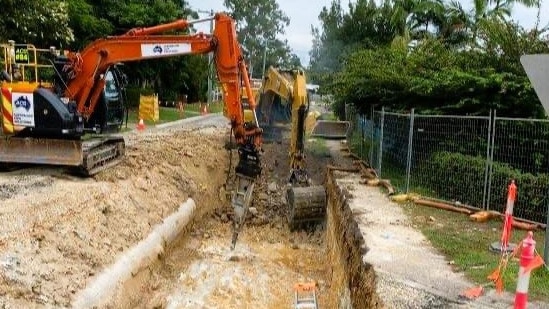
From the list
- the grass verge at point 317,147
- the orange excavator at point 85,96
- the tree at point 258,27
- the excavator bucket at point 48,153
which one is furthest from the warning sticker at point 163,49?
the tree at point 258,27

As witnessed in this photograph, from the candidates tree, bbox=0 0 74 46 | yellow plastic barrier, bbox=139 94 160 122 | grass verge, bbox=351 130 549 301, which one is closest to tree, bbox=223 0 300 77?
yellow plastic barrier, bbox=139 94 160 122

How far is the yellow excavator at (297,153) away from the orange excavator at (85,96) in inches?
55.6

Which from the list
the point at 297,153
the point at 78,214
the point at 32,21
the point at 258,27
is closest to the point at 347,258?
the point at 78,214

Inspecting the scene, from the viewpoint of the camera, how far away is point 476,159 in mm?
10266

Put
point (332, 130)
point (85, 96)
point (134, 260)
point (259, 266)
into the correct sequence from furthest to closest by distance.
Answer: point (332, 130)
point (85, 96)
point (259, 266)
point (134, 260)

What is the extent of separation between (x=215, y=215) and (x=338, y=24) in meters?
23.1

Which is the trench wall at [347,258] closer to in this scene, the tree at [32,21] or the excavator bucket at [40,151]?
the excavator bucket at [40,151]

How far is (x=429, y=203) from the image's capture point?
34.4 feet

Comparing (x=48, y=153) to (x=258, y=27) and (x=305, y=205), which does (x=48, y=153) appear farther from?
(x=258, y=27)

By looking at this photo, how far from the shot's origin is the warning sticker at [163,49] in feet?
34.8

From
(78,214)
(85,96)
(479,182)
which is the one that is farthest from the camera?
(85,96)

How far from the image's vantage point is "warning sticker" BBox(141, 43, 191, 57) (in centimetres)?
1062

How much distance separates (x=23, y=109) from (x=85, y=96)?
45.5 inches

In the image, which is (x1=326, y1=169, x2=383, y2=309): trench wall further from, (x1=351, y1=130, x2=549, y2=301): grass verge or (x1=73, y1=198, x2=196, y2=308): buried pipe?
(x1=73, y1=198, x2=196, y2=308): buried pipe
